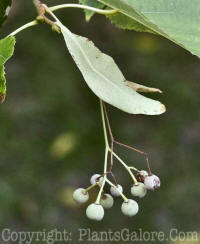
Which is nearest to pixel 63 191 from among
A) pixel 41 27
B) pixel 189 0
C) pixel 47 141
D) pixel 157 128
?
pixel 47 141

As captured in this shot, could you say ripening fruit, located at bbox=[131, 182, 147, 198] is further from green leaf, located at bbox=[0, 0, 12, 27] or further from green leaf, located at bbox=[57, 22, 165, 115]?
green leaf, located at bbox=[0, 0, 12, 27]

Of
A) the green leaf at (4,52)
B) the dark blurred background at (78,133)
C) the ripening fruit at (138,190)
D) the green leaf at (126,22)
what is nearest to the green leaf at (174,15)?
the green leaf at (126,22)

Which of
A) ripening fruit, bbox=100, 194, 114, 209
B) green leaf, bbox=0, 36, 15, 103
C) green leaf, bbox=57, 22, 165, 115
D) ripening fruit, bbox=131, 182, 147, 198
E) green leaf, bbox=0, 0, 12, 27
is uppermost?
green leaf, bbox=0, 0, 12, 27

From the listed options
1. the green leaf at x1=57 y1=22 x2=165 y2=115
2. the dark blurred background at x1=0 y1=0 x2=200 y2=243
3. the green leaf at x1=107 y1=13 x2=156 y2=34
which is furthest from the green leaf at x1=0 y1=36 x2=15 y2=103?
the dark blurred background at x1=0 y1=0 x2=200 y2=243

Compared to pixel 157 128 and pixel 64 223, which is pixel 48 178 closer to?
pixel 64 223

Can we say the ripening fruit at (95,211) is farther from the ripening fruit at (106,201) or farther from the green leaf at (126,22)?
the green leaf at (126,22)

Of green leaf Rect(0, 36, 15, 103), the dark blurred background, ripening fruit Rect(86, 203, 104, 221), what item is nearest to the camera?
green leaf Rect(0, 36, 15, 103)
